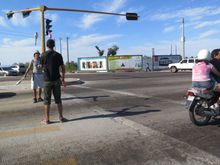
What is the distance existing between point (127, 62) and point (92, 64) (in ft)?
20.2

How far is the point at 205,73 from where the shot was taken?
734 centimetres

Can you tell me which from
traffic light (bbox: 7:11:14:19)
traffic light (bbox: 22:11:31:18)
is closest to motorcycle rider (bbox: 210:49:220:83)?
traffic light (bbox: 22:11:31:18)

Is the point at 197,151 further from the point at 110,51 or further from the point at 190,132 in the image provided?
the point at 110,51

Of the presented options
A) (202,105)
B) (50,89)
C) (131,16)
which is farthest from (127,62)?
(202,105)

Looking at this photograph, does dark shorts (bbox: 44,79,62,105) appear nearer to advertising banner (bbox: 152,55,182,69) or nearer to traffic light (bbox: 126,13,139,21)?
traffic light (bbox: 126,13,139,21)

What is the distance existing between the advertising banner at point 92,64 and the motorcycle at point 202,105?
4761 cm

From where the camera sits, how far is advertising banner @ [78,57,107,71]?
5549 cm

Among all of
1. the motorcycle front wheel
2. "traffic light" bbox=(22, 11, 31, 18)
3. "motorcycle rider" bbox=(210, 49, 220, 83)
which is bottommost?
the motorcycle front wheel

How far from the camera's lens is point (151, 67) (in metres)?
55.1

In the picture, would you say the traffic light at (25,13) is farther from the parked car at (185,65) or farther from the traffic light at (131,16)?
the parked car at (185,65)

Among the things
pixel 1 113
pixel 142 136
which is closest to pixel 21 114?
pixel 1 113

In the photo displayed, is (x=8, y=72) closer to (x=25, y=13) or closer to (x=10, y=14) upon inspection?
(x=10, y=14)

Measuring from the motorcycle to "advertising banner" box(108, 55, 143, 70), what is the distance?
4618 cm

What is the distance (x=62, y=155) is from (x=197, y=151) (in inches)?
85.3
